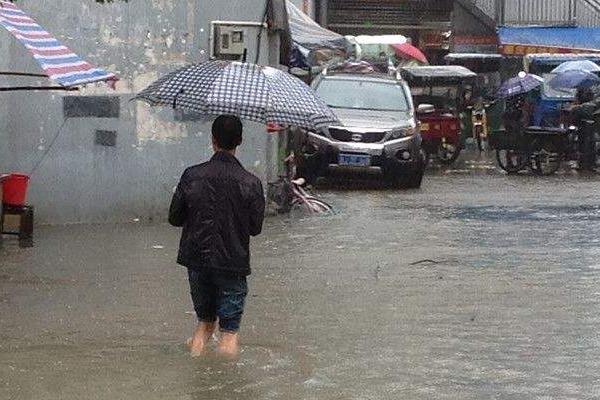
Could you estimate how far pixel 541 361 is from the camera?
9.25 metres

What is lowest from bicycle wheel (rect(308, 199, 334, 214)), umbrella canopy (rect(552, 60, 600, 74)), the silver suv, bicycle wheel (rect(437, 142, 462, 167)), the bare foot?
bicycle wheel (rect(437, 142, 462, 167))

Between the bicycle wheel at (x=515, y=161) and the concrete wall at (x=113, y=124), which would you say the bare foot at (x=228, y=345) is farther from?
the bicycle wheel at (x=515, y=161)

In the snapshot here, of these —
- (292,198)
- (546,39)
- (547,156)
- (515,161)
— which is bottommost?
(515,161)

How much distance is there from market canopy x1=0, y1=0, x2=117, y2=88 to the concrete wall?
3.98 meters

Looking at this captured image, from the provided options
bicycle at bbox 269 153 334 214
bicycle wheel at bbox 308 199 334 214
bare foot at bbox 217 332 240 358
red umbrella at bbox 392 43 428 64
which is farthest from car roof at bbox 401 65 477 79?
bare foot at bbox 217 332 240 358

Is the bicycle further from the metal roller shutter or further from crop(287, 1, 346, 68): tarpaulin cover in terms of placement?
the metal roller shutter

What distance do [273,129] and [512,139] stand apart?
35.6 feet

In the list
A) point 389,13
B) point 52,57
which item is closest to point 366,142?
point 52,57

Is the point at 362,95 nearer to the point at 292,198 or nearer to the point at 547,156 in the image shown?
the point at 547,156

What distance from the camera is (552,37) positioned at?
4394 centimetres

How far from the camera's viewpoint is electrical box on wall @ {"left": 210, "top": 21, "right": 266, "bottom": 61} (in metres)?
17.3

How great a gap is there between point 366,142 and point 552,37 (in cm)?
2156

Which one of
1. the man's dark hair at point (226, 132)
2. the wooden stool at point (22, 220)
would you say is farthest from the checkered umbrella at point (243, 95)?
the wooden stool at point (22, 220)

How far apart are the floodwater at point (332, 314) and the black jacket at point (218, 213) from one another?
0.66m
